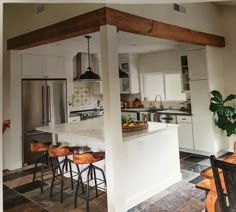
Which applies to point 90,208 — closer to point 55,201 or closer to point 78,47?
point 55,201

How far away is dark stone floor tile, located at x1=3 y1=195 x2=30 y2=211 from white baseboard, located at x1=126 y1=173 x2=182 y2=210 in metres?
1.53

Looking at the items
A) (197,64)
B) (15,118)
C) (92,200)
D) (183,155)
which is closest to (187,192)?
(92,200)

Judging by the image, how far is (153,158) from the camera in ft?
11.2

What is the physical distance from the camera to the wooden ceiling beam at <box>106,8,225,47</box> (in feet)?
9.44

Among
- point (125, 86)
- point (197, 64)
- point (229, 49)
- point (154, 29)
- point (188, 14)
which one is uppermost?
point (188, 14)

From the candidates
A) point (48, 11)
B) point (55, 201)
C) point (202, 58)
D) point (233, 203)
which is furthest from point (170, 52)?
point (233, 203)

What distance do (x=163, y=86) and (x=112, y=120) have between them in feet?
14.5

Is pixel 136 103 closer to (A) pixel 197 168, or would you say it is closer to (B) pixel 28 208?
(A) pixel 197 168

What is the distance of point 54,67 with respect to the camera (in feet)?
17.5

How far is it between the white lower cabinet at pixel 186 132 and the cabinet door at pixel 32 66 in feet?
11.3

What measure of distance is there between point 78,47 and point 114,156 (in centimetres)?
354

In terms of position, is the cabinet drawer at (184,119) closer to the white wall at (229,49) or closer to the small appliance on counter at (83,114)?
the white wall at (229,49)

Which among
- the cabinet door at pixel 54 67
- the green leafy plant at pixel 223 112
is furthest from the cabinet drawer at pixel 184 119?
the cabinet door at pixel 54 67

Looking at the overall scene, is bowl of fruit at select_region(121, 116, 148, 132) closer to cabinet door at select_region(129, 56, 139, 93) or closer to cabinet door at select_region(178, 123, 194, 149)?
cabinet door at select_region(178, 123, 194, 149)
